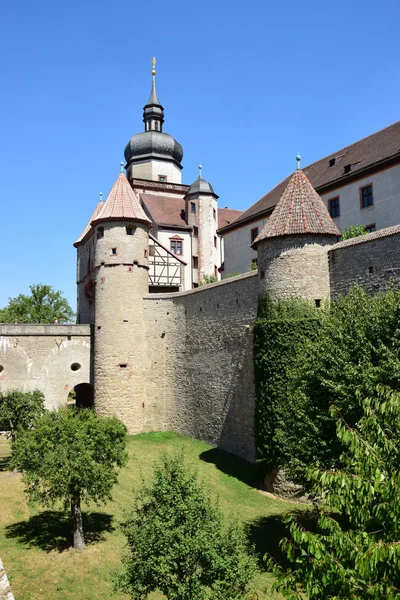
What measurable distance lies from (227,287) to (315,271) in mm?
6383

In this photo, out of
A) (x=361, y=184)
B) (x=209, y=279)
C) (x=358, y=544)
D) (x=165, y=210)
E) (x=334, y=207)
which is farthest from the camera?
(x=165, y=210)

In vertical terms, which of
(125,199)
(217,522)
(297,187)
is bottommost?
(217,522)

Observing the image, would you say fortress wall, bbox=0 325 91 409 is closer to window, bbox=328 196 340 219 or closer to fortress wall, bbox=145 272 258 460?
fortress wall, bbox=145 272 258 460

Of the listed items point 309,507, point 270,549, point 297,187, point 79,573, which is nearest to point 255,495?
point 309,507

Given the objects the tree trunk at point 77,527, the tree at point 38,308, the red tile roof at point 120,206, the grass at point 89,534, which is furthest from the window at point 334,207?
the tree at point 38,308

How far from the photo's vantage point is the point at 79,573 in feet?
46.6

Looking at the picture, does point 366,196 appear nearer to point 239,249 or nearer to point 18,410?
point 239,249

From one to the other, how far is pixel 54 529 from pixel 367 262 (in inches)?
570

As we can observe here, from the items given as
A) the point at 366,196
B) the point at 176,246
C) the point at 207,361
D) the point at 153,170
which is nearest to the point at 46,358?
the point at 207,361

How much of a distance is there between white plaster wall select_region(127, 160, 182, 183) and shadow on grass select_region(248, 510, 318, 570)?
128ft

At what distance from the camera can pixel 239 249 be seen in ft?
124

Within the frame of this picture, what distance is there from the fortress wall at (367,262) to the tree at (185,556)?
35.0 feet

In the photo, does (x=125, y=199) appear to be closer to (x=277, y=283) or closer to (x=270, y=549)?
(x=277, y=283)

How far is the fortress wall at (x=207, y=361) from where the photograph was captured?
23734mm
